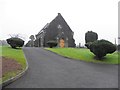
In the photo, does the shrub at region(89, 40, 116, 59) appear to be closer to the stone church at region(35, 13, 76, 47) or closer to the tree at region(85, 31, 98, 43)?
the tree at region(85, 31, 98, 43)

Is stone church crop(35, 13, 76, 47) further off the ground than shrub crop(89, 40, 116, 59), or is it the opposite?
stone church crop(35, 13, 76, 47)

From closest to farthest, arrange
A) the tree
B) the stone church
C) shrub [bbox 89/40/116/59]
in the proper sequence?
shrub [bbox 89/40/116/59]
the tree
the stone church

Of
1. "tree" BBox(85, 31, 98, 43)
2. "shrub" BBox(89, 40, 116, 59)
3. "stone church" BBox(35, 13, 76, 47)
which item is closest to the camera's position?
"shrub" BBox(89, 40, 116, 59)

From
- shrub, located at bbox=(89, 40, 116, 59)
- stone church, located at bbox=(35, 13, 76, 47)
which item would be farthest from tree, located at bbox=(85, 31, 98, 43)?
shrub, located at bbox=(89, 40, 116, 59)

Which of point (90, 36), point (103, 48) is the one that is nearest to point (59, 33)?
point (90, 36)

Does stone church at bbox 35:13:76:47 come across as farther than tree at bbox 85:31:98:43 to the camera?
Yes

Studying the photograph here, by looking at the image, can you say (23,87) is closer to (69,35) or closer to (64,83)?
(64,83)

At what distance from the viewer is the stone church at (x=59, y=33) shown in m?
60.4

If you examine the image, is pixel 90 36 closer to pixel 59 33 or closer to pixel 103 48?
pixel 59 33

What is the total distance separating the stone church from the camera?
60.4m

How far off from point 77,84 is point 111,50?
528 inches

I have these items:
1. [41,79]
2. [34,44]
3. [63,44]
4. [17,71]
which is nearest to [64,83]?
[41,79]

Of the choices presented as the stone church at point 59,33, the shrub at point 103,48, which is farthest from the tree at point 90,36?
the shrub at point 103,48

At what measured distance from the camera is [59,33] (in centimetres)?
6109
